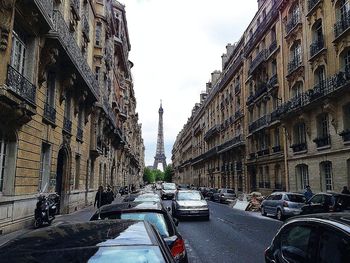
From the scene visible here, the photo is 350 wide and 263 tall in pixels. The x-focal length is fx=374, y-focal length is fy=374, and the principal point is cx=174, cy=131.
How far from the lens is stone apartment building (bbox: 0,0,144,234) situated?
12.4m

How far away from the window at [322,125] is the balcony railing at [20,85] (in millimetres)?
18460

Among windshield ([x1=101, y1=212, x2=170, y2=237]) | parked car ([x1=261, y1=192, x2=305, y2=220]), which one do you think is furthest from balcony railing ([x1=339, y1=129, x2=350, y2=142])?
windshield ([x1=101, y1=212, x2=170, y2=237])

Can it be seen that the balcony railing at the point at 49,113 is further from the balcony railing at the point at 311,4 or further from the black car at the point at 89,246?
the balcony railing at the point at 311,4

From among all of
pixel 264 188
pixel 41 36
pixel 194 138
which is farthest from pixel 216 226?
pixel 194 138

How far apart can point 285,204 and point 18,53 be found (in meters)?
14.8

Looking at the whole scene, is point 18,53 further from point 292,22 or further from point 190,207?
point 292,22

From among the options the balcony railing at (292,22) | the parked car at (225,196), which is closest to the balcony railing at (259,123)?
the parked car at (225,196)

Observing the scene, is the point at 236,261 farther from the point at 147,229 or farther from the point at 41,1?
the point at 41,1

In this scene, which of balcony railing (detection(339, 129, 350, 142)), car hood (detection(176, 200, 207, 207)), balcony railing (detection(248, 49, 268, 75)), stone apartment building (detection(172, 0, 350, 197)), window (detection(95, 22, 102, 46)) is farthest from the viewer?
balcony railing (detection(248, 49, 268, 75))

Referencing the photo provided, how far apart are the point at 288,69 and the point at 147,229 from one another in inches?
1136

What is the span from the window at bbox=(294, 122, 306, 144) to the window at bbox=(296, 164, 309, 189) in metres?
1.90

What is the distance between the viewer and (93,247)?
2.81 m

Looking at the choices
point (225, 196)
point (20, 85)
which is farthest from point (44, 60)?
point (225, 196)

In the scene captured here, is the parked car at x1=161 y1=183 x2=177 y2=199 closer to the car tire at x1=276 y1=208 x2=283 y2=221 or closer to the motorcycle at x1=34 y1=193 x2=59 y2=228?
the car tire at x1=276 y1=208 x2=283 y2=221
